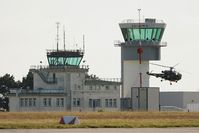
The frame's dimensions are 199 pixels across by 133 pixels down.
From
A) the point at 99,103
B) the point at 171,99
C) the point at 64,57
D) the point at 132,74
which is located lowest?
the point at 99,103

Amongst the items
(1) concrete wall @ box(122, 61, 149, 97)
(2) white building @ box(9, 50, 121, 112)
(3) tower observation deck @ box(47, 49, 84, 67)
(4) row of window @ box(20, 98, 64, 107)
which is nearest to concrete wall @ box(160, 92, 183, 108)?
(1) concrete wall @ box(122, 61, 149, 97)

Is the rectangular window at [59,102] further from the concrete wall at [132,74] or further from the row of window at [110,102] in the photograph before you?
the concrete wall at [132,74]

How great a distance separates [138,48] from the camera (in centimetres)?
15500

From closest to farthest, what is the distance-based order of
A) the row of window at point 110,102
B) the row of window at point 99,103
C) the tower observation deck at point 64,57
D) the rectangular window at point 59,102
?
the rectangular window at point 59,102, the row of window at point 99,103, the row of window at point 110,102, the tower observation deck at point 64,57

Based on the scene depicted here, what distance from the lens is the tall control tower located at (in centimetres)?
15575

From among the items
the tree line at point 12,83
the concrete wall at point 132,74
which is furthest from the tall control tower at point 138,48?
the tree line at point 12,83

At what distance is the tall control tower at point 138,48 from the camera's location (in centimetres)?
15575

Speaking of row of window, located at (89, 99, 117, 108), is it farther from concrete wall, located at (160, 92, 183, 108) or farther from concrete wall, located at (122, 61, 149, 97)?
concrete wall, located at (160, 92, 183, 108)

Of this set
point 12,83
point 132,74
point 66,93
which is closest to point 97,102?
point 66,93

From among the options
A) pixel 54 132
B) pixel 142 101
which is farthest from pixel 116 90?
pixel 54 132

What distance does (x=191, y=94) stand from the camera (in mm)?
168750

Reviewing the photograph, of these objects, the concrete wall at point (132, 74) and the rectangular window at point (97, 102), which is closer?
the rectangular window at point (97, 102)

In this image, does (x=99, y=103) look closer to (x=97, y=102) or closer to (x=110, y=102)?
(x=97, y=102)

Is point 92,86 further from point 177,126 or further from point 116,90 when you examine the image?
point 177,126
